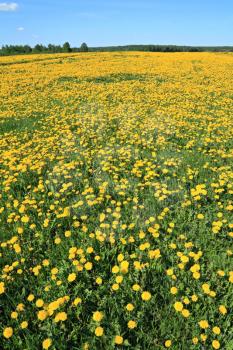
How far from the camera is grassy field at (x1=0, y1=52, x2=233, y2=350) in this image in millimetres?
2637

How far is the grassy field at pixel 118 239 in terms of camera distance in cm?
264

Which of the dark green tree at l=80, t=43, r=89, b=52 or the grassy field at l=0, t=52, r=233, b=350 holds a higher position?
the dark green tree at l=80, t=43, r=89, b=52

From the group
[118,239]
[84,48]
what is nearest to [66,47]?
[84,48]

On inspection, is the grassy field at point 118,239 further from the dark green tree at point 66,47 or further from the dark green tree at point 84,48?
the dark green tree at point 84,48

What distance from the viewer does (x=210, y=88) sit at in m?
14.4

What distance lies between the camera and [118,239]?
3709 mm

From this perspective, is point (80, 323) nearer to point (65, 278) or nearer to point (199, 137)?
point (65, 278)

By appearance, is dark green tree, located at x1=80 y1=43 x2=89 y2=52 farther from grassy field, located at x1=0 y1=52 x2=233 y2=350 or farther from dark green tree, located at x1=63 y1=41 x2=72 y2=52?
grassy field, located at x1=0 y1=52 x2=233 y2=350

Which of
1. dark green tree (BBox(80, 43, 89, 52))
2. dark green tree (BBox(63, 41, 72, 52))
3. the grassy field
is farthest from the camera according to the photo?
dark green tree (BBox(80, 43, 89, 52))

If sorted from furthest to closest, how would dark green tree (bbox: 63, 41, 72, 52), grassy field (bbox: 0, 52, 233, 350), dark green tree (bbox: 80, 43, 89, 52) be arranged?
dark green tree (bbox: 80, 43, 89, 52) → dark green tree (bbox: 63, 41, 72, 52) → grassy field (bbox: 0, 52, 233, 350)

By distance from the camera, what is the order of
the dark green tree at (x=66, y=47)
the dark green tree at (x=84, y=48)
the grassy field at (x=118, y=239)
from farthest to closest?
the dark green tree at (x=84, y=48) → the dark green tree at (x=66, y=47) → the grassy field at (x=118, y=239)

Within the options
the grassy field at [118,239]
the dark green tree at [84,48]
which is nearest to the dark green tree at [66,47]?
the dark green tree at [84,48]

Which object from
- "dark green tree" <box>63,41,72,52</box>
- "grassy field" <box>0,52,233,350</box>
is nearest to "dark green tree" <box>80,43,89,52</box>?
"dark green tree" <box>63,41,72,52</box>

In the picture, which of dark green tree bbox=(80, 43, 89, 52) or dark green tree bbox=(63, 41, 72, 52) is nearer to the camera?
dark green tree bbox=(63, 41, 72, 52)
